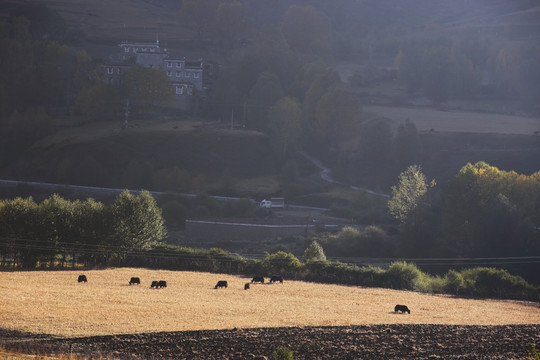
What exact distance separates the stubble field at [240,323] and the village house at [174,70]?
9711cm

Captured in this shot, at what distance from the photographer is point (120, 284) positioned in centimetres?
4581

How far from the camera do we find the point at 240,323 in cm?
3172

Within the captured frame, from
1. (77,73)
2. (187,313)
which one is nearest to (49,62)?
(77,73)

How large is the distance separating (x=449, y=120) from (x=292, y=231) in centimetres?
5723

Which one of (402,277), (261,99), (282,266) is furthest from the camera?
(261,99)

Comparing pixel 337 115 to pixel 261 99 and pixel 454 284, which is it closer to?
pixel 261 99

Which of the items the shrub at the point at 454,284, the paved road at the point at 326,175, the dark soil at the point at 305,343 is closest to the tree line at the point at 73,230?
the shrub at the point at 454,284

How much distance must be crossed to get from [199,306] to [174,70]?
11597 cm

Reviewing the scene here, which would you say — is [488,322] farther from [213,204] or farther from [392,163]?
[392,163]

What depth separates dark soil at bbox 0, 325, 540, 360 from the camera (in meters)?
25.9

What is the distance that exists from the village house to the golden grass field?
91004 millimetres

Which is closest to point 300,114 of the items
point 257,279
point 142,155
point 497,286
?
point 142,155

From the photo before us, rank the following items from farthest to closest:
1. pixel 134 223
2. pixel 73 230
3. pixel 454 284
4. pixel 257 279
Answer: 1. pixel 134 223
2. pixel 73 230
3. pixel 454 284
4. pixel 257 279

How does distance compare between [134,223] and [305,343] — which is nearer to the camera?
[305,343]
